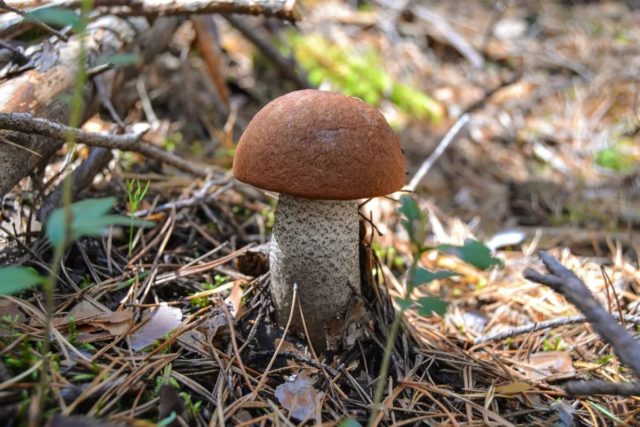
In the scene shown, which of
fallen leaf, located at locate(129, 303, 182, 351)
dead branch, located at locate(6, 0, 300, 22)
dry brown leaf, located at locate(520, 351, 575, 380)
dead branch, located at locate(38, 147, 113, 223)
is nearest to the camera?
fallen leaf, located at locate(129, 303, 182, 351)

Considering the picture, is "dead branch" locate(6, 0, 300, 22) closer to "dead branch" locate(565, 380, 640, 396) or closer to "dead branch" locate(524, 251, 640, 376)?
"dead branch" locate(524, 251, 640, 376)

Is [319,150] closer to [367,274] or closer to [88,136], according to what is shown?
[367,274]

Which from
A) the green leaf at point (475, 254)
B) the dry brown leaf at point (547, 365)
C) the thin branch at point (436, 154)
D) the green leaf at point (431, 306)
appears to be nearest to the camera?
the green leaf at point (475, 254)

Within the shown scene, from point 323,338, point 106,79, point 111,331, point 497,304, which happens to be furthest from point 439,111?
point 111,331

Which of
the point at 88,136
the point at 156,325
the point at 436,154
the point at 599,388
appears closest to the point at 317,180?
the point at 156,325

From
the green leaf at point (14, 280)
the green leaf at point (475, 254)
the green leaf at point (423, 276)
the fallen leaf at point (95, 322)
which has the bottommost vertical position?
the fallen leaf at point (95, 322)

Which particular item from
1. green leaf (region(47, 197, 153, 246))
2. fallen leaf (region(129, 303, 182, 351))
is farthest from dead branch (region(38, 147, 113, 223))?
green leaf (region(47, 197, 153, 246))

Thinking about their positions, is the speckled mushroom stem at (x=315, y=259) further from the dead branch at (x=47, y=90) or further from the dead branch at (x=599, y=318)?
the dead branch at (x=47, y=90)

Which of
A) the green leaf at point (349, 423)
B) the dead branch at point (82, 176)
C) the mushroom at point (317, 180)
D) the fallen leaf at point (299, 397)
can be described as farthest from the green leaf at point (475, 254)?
the dead branch at point (82, 176)
